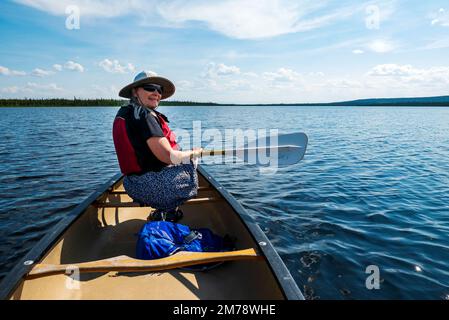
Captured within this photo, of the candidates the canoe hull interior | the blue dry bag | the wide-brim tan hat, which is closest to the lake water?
the canoe hull interior

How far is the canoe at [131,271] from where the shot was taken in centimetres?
276

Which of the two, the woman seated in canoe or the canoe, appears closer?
the canoe

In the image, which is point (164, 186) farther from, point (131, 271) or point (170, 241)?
point (131, 271)

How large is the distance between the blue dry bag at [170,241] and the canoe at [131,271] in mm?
205

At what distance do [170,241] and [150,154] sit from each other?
41.7 inches

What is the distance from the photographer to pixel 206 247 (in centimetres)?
360

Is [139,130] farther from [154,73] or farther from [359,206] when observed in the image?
[359,206]

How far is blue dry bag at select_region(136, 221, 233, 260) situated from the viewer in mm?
3277

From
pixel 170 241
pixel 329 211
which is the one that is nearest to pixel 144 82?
pixel 170 241

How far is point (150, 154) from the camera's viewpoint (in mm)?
3783

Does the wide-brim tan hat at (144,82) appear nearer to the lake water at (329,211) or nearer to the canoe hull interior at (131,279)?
the canoe hull interior at (131,279)

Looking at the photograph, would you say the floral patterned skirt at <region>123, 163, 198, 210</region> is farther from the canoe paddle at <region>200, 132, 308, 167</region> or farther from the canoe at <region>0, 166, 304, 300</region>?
the canoe paddle at <region>200, 132, 308, 167</region>

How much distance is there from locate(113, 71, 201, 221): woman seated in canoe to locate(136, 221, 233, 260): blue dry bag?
543mm
